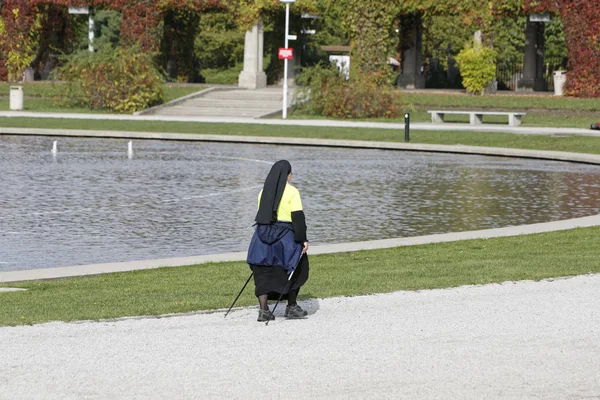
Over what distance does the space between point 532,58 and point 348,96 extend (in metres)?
13.4

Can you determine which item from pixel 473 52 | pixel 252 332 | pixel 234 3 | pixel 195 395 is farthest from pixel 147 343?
pixel 234 3

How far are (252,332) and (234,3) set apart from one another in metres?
47.4

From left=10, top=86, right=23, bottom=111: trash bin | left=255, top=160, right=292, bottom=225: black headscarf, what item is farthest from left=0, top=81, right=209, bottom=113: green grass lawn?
left=255, top=160, right=292, bottom=225: black headscarf

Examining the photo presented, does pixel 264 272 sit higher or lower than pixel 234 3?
lower

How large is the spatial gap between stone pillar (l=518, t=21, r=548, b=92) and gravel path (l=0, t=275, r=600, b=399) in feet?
149

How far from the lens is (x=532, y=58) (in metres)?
55.6

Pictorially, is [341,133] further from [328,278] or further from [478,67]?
[328,278]

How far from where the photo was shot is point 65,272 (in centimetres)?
1268

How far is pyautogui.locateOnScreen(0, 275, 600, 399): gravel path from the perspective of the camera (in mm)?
7715

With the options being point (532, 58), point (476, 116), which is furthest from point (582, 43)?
point (476, 116)

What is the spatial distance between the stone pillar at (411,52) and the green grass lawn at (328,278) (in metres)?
42.8

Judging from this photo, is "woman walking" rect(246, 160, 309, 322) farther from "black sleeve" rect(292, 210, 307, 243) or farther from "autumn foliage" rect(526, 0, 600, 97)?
"autumn foliage" rect(526, 0, 600, 97)

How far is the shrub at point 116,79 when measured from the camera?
158ft

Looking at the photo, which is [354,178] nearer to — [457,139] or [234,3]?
[457,139]
